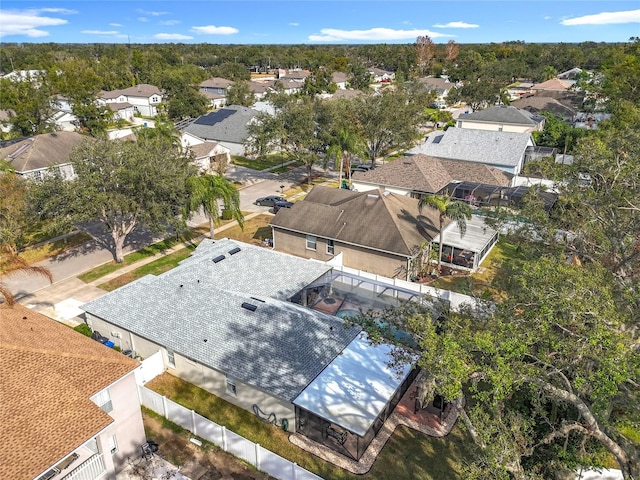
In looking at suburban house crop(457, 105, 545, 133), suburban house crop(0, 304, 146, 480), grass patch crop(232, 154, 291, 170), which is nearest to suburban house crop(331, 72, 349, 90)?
suburban house crop(457, 105, 545, 133)

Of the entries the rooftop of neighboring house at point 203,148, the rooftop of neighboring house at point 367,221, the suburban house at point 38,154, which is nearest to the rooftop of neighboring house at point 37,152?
the suburban house at point 38,154

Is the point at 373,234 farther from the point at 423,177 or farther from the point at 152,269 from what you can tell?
the point at 152,269

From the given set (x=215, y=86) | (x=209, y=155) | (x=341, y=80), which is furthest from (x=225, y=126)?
(x=341, y=80)

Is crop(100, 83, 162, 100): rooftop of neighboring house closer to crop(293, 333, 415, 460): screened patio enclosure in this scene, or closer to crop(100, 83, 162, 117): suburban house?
crop(100, 83, 162, 117): suburban house

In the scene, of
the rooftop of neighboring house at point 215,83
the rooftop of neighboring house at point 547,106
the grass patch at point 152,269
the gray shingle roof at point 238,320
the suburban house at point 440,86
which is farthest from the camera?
the suburban house at point 440,86

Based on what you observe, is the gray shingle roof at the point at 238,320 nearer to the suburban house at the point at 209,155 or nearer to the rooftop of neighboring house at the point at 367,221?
the rooftop of neighboring house at the point at 367,221

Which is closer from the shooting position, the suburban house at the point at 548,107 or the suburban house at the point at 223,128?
the suburban house at the point at 223,128

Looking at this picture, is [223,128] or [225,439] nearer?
[225,439]
